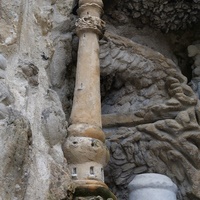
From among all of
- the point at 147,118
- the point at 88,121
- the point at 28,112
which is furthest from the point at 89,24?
the point at 28,112

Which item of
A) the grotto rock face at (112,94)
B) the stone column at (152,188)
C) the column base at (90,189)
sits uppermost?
the grotto rock face at (112,94)

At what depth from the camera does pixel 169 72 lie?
3029mm

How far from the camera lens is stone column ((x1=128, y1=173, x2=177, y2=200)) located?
7.97ft

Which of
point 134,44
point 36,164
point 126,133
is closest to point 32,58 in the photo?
point 36,164

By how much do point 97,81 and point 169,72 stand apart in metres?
0.84

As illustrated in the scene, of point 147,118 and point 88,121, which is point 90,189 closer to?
point 88,121

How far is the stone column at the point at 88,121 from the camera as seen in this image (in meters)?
Result: 2.00

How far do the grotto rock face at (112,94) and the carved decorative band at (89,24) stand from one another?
0.22 metres

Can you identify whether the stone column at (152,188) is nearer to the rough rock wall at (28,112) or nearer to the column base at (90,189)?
the column base at (90,189)

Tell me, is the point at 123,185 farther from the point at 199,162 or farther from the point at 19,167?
the point at 19,167

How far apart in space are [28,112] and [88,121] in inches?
20.0

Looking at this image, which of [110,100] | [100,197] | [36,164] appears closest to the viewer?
[36,164]

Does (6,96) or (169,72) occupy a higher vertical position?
(169,72)

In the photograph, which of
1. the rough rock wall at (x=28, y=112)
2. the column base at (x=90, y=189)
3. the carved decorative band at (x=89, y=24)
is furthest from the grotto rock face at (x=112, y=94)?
the carved decorative band at (x=89, y=24)
